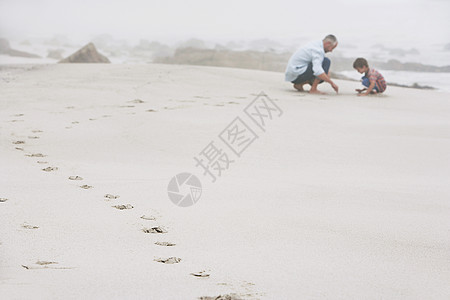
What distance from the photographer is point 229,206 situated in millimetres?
1734

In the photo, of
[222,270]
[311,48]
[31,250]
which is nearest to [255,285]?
Result: [222,270]

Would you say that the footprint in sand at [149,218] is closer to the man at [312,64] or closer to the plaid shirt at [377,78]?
the man at [312,64]

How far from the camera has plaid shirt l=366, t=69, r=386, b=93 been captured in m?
4.84

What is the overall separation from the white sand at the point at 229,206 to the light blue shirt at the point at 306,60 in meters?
0.77

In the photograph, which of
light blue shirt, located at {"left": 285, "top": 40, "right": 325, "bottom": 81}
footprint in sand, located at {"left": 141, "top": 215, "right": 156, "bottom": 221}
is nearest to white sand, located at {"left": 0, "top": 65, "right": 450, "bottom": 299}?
footprint in sand, located at {"left": 141, "top": 215, "right": 156, "bottom": 221}

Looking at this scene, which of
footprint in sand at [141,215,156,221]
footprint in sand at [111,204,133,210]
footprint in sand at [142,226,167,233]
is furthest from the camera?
footprint in sand at [111,204,133,210]

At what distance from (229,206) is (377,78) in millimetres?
3610

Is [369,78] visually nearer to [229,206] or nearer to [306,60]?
[306,60]

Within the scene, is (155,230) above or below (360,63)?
below

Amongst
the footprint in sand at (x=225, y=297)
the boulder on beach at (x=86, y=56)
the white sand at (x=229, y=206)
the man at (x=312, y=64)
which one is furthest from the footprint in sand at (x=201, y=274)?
the boulder on beach at (x=86, y=56)

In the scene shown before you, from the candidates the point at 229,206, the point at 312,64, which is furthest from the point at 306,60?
A: the point at 229,206

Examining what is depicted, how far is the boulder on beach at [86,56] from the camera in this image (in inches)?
335

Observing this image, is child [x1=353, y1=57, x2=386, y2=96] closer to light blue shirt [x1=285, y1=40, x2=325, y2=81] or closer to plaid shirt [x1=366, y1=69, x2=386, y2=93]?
plaid shirt [x1=366, y1=69, x2=386, y2=93]

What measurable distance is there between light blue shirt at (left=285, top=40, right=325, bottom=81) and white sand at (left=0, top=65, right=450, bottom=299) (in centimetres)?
77
